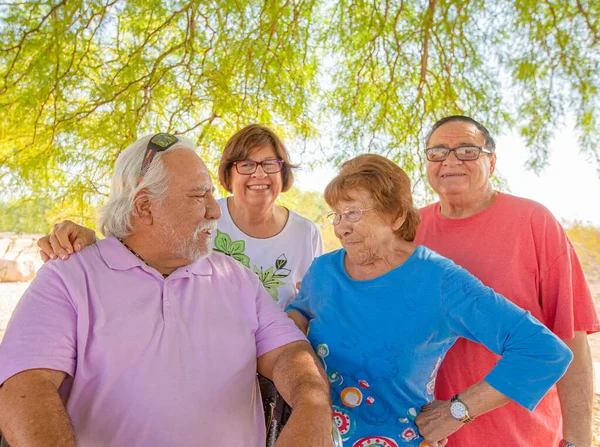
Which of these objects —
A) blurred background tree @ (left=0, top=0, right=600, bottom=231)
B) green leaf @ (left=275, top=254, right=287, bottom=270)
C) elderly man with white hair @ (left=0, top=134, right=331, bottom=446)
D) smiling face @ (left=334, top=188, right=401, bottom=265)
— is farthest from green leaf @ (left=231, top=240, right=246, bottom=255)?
blurred background tree @ (left=0, top=0, right=600, bottom=231)

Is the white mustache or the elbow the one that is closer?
the elbow

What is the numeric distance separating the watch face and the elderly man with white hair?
33 centimetres

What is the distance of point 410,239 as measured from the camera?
1610mm

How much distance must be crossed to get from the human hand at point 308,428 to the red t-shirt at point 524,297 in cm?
53

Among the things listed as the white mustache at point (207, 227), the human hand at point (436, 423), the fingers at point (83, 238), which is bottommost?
the human hand at point (436, 423)

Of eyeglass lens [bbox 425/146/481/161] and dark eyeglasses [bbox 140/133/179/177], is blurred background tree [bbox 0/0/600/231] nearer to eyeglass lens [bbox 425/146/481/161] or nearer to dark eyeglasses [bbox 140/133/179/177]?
eyeglass lens [bbox 425/146/481/161]

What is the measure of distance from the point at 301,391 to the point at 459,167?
0.92 metres

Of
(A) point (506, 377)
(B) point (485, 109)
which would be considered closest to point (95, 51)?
(B) point (485, 109)

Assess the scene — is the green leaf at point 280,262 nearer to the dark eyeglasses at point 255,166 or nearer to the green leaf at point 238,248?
the green leaf at point 238,248

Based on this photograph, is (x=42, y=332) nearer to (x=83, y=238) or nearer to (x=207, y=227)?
(x=83, y=238)

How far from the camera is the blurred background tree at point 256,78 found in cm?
322

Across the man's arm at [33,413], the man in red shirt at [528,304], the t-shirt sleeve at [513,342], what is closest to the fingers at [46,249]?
the man's arm at [33,413]

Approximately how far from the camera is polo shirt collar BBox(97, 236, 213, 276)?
1.57 metres

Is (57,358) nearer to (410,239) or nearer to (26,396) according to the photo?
(26,396)
